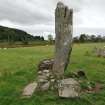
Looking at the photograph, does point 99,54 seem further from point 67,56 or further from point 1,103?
point 1,103

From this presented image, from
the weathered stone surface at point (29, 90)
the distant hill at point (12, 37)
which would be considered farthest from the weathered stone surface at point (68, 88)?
the distant hill at point (12, 37)

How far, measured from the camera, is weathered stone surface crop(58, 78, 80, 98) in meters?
12.6

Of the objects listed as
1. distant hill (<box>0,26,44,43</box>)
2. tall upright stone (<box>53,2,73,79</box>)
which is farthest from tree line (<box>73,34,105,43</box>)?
tall upright stone (<box>53,2,73,79</box>)

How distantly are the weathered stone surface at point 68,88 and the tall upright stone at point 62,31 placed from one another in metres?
1.22

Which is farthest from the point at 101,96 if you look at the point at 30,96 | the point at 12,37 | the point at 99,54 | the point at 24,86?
the point at 12,37

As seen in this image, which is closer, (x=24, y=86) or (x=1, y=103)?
(x=1, y=103)

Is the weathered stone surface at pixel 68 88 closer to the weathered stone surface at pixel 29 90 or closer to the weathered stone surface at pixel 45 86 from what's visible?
the weathered stone surface at pixel 45 86

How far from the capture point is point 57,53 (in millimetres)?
15258

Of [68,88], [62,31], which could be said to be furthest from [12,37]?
[68,88]

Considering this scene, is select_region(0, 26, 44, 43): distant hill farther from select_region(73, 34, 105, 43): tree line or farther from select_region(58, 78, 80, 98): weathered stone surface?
select_region(58, 78, 80, 98): weathered stone surface

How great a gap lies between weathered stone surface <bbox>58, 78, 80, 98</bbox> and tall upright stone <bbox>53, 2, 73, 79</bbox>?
4.02ft

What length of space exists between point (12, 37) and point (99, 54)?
6080 centimetres

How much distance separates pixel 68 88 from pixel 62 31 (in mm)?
3199

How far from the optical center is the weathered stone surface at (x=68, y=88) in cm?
1261
